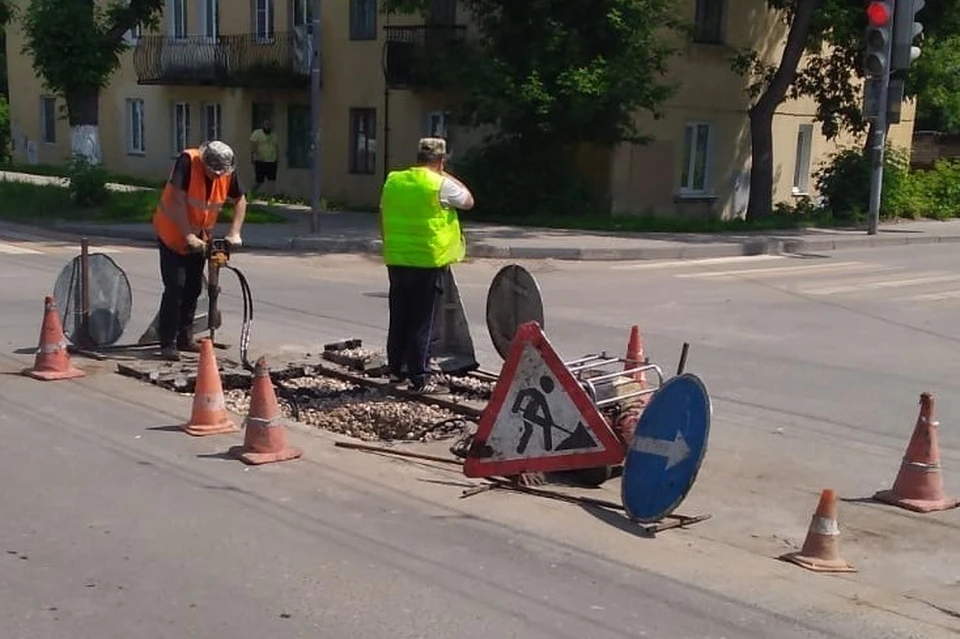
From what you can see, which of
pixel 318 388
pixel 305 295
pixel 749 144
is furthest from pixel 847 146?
pixel 318 388

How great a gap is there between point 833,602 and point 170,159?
31.9 m

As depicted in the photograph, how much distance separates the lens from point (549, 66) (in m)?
22.7

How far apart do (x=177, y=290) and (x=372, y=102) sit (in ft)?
64.9

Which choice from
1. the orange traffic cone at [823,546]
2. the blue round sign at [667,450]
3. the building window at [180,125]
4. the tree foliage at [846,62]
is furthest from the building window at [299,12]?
the orange traffic cone at [823,546]

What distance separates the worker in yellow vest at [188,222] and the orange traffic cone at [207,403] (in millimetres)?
1975

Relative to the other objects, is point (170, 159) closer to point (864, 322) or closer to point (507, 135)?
point (507, 135)

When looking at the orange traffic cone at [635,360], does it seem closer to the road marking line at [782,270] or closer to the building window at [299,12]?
the road marking line at [782,270]

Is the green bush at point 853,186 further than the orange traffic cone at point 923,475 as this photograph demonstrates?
Yes

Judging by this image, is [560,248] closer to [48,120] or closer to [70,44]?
[70,44]

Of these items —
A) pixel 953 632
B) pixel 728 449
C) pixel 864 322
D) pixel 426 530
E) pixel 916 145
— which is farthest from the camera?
pixel 916 145

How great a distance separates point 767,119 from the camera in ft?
84.7

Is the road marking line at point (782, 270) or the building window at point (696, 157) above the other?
the building window at point (696, 157)

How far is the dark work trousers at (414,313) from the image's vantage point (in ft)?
27.0

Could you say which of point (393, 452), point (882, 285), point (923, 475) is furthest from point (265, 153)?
point (923, 475)
